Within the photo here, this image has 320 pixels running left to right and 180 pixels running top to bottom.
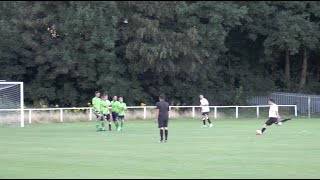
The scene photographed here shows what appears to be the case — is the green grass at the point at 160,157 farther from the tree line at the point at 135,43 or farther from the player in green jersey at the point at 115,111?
the tree line at the point at 135,43

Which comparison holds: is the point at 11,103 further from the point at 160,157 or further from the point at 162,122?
the point at 160,157

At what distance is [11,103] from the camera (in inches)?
1613

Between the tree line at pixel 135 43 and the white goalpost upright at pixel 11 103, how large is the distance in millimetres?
15115

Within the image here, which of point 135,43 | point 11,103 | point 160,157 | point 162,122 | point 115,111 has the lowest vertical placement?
point 160,157

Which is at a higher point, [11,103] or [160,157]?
[11,103]

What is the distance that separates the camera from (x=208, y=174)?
16812 millimetres

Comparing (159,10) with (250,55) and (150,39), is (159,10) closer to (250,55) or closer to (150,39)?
(150,39)

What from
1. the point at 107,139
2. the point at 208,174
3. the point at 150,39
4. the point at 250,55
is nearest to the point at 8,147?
the point at 107,139

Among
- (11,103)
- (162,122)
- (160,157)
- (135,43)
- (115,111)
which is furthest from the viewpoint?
(135,43)

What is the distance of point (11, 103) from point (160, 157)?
21433 millimetres

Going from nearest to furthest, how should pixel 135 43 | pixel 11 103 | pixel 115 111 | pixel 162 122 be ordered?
pixel 162 122 < pixel 115 111 < pixel 11 103 < pixel 135 43

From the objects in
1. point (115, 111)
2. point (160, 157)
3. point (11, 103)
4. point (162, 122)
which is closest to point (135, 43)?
point (11, 103)

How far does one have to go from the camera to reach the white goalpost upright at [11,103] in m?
40.2

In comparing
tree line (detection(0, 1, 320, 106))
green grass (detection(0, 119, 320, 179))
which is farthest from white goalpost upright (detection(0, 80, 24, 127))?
tree line (detection(0, 1, 320, 106))
